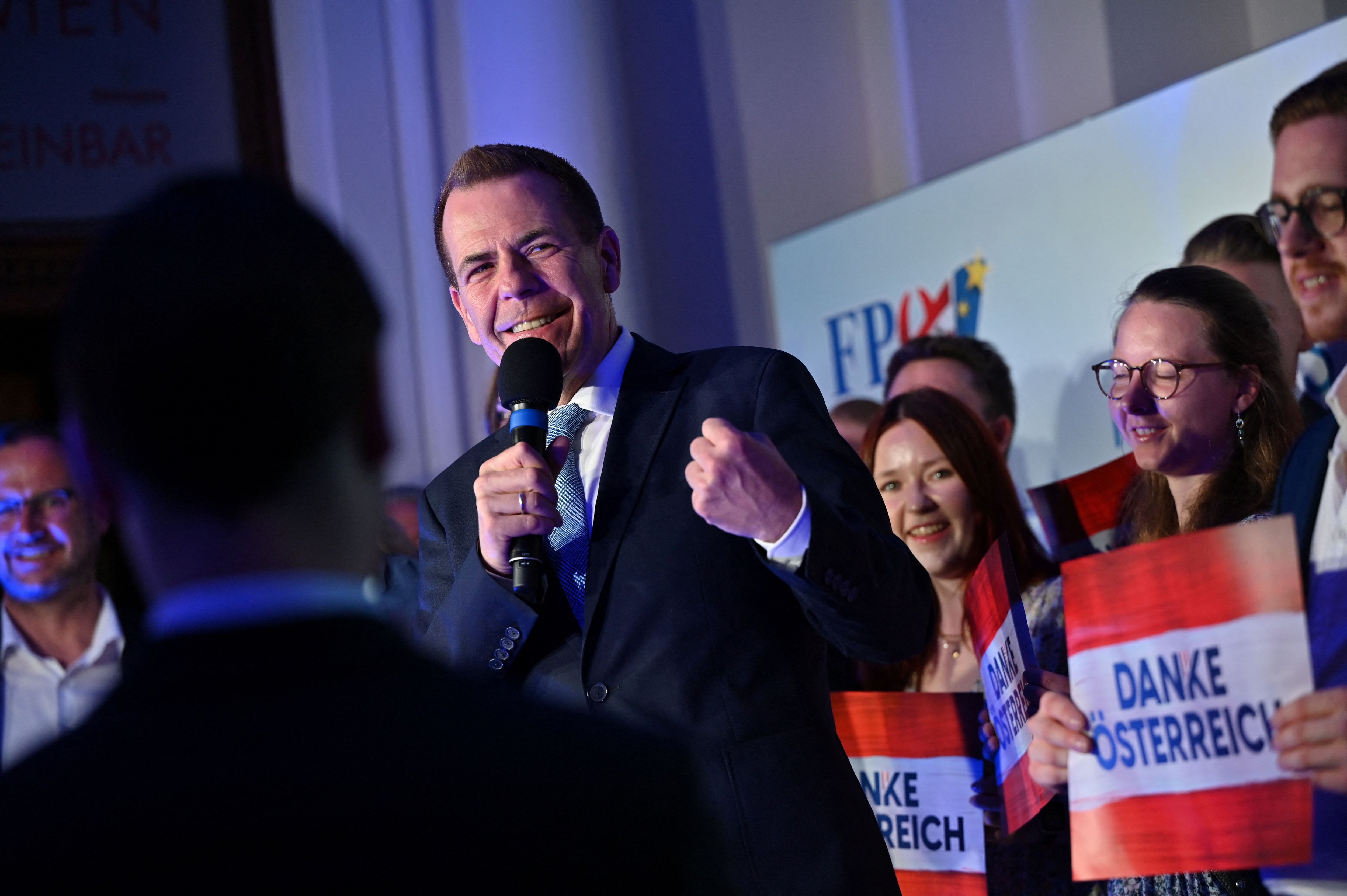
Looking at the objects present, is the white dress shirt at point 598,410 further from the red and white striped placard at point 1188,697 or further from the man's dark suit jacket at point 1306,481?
the man's dark suit jacket at point 1306,481

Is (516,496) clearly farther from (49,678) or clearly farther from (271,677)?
(49,678)

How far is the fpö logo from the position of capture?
4.53m

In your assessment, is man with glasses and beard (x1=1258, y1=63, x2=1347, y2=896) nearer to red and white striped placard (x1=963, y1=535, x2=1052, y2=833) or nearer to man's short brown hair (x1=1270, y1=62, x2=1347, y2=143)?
red and white striped placard (x1=963, y1=535, x2=1052, y2=833)

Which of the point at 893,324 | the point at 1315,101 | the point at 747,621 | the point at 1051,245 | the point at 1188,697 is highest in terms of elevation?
the point at 1315,101

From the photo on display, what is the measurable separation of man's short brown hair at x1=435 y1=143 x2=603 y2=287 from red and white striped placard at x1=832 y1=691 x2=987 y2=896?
44.6 inches

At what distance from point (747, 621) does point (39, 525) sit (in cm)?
238

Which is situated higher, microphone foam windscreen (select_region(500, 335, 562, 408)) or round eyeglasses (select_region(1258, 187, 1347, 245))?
round eyeglasses (select_region(1258, 187, 1347, 245))

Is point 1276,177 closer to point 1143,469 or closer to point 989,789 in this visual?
point 1143,469

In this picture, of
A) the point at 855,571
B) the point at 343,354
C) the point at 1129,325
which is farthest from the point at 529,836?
the point at 1129,325

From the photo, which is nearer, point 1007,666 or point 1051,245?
point 1007,666

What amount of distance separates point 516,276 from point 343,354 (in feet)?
3.94

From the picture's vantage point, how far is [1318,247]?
302 centimetres

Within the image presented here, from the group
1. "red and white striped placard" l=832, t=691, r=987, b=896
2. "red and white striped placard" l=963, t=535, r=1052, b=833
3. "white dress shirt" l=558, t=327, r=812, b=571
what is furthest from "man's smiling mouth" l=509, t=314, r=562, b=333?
"red and white striped placard" l=832, t=691, r=987, b=896

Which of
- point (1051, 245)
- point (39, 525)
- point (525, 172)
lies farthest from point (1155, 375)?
point (39, 525)
